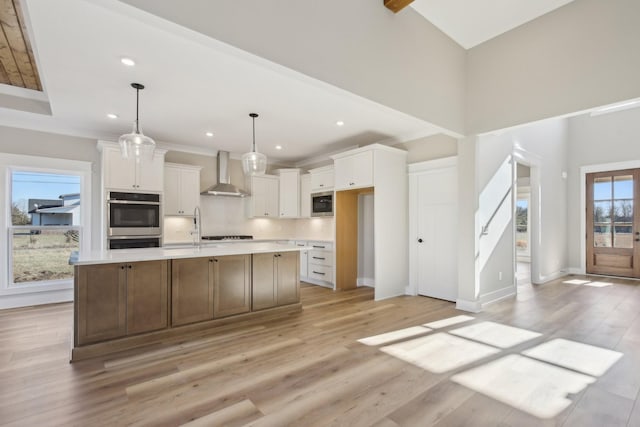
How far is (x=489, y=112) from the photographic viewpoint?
13.4 feet

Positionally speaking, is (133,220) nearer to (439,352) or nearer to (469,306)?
(439,352)

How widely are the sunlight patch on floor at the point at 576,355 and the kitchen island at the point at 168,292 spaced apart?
2.71 m

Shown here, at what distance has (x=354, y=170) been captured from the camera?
203 inches

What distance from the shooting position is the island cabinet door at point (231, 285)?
11.6 ft

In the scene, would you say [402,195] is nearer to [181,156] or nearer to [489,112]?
[489,112]

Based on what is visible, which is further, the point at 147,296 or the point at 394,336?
the point at 394,336

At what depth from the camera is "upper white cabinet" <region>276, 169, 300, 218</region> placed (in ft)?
22.0

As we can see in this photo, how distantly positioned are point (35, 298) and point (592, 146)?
1085cm

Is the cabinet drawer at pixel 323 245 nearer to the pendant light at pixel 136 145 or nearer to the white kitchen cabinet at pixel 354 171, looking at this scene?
the white kitchen cabinet at pixel 354 171

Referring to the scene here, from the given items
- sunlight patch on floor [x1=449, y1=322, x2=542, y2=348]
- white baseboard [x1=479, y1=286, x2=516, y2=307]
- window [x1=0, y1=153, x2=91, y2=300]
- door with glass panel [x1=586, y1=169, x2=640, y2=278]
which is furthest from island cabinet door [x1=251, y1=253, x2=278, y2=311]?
door with glass panel [x1=586, y1=169, x2=640, y2=278]

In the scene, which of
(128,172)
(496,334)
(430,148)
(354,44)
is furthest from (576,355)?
(128,172)

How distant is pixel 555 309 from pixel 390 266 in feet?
7.43

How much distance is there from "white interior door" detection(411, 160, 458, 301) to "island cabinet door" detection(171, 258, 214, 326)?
10.8ft

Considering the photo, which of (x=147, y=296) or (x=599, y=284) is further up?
(x=147, y=296)
